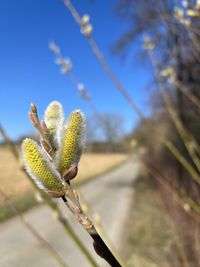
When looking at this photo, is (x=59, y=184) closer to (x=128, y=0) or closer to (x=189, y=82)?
(x=189, y=82)

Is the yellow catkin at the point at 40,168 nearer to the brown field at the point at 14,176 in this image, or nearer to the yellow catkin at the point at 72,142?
the yellow catkin at the point at 72,142

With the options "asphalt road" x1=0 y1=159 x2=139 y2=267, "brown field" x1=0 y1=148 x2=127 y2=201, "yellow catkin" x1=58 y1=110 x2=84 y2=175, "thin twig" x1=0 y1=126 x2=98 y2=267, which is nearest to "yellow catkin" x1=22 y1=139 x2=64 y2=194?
"yellow catkin" x1=58 y1=110 x2=84 y2=175

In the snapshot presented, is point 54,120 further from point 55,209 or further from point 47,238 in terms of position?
point 47,238

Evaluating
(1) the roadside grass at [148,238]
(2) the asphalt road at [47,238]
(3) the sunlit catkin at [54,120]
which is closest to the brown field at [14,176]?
(3) the sunlit catkin at [54,120]

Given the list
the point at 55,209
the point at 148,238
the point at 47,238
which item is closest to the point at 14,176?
the point at 47,238

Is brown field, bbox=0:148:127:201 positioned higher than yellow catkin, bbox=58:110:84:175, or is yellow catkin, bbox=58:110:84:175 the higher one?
yellow catkin, bbox=58:110:84:175

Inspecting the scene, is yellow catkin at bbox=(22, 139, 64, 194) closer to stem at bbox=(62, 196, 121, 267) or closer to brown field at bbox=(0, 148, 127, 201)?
stem at bbox=(62, 196, 121, 267)

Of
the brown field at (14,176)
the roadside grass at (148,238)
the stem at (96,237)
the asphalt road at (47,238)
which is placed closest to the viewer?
the stem at (96,237)
